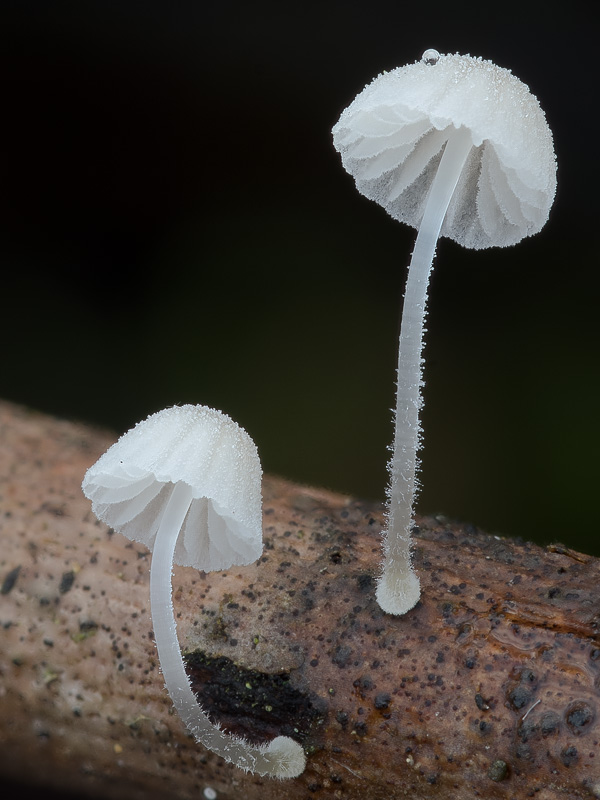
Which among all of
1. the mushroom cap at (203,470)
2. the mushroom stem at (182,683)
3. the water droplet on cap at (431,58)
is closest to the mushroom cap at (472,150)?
the water droplet on cap at (431,58)

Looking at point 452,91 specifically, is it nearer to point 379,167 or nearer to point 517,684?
point 379,167

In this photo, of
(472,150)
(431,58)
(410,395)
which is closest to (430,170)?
(472,150)

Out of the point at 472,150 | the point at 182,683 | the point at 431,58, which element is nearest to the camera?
the point at 431,58

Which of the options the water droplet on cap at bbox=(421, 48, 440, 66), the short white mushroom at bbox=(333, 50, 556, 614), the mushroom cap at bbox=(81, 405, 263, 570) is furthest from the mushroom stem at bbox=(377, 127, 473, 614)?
the mushroom cap at bbox=(81, 405, 263, 570)

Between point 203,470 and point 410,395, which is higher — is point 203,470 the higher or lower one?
the lower one

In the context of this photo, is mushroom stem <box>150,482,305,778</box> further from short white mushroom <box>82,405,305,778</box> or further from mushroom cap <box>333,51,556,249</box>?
mushroom cap <box>333,51,556,249</box>

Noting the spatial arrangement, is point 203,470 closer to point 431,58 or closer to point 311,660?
point 311,660

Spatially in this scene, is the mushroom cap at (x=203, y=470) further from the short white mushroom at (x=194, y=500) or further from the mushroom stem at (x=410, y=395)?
the mushroom stem at (x=410, y=395)
